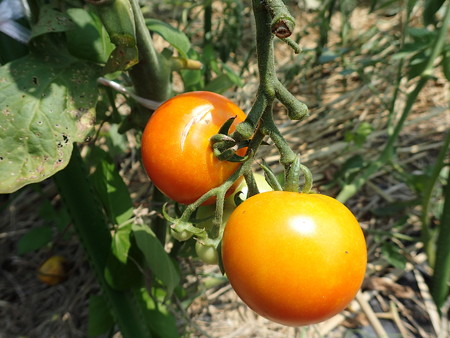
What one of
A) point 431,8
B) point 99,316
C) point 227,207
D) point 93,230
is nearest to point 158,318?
point 99,316

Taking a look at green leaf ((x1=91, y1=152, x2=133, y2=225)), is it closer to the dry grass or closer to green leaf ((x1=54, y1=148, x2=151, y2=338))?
green leaf ((x1=54, y1=148, x2=151, y2=338))

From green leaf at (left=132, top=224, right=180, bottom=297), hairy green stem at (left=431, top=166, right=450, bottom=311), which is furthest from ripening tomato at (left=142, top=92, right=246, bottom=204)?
hairy green stem at (left=431, top=166, right=450, bottom=311)

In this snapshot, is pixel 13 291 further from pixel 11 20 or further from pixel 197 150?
pixel 197 150

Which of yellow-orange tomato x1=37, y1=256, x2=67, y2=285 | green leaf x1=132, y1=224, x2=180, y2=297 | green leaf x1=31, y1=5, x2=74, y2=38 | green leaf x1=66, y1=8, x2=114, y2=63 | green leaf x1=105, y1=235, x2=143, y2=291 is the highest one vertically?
green leaf x1=31, y1=5, x2=74, y2=38

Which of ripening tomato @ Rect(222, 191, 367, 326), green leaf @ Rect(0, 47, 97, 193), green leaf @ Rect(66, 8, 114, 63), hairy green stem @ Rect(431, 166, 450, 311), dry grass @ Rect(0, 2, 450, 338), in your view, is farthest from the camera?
dry grass @ Rect(0, 2, 450, 338)

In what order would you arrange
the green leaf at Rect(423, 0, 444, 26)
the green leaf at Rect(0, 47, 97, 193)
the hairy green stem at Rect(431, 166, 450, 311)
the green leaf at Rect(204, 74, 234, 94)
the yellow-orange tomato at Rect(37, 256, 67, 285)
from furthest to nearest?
the yellow-orange tomato at Rect(37, 256, 67, 285)
the hairy green stem at Rect(431, 166, 450, 311)
the green leaf at Rect(204, 74, 234, 94)
the green leaf at Rect(423, 0, 444, 26)
the green leaf at Rect(0, 47, 97, 193)

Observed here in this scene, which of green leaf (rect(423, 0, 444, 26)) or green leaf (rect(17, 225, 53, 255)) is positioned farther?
green leaf (rect(17, 225, 53, 255))

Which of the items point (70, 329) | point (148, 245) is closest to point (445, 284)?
point (148, 245)
